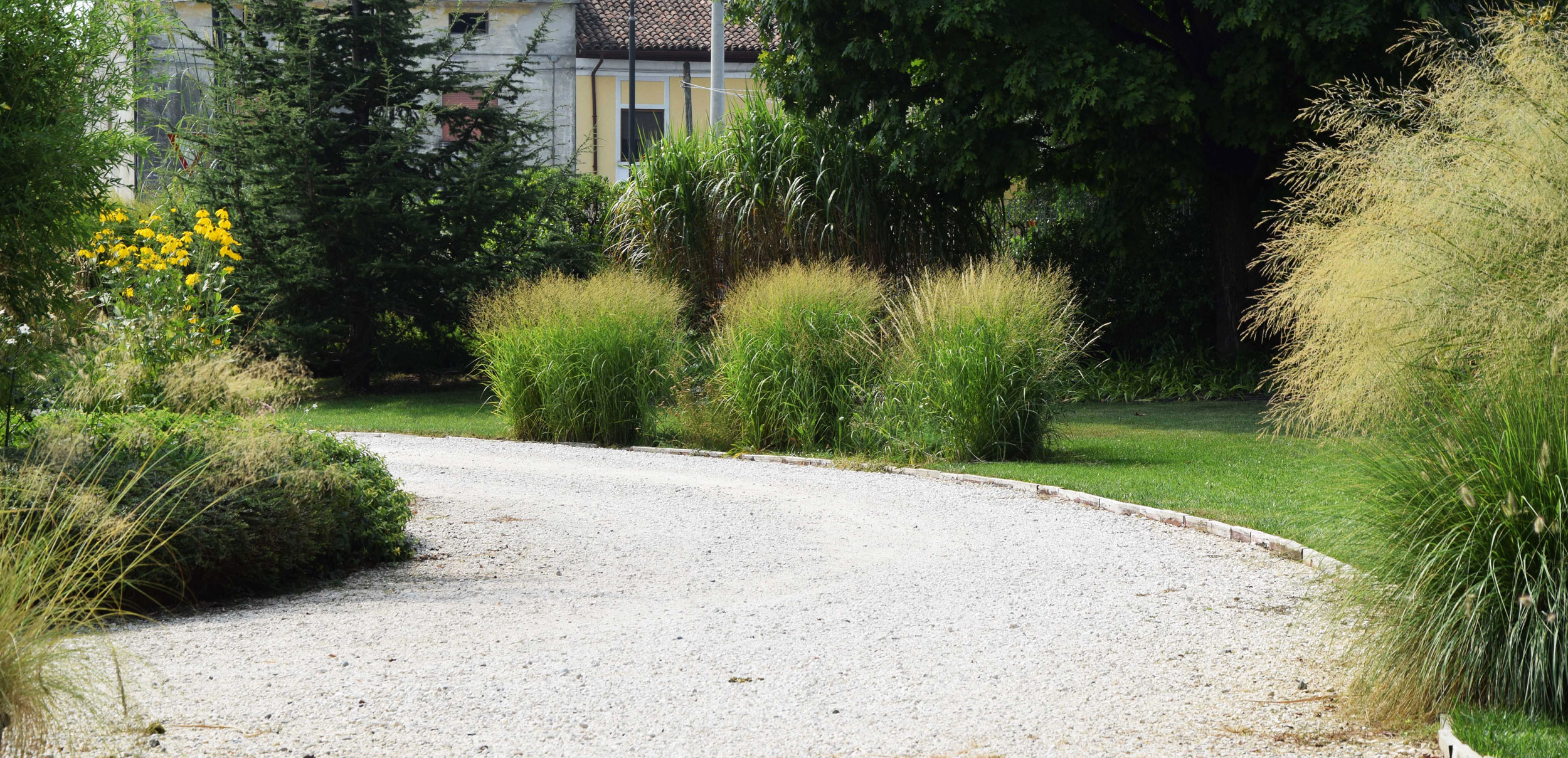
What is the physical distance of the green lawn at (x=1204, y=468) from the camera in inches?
231

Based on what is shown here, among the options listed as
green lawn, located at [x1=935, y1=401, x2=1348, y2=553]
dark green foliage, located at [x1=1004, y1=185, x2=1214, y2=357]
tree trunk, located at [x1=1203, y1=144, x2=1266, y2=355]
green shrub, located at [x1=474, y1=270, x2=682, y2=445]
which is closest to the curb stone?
green lawn, located at [x1=935, y1=401, x2=1348, y2=553]

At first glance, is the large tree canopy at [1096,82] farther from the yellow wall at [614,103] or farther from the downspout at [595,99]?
the yellow wall at [614,103]

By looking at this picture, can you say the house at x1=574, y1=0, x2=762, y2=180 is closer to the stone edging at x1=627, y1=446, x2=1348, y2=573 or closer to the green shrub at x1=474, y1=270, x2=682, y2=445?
the green shrub at x1=474, y1=270, x2=682, y2=445

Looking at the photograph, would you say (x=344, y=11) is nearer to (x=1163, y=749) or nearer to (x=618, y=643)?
(x=618, y=643)

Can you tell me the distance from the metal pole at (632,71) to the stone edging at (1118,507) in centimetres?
2074

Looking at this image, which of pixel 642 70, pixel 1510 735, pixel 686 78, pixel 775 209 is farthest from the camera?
pixel 686 78

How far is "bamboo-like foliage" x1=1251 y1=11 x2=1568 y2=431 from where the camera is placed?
481cm

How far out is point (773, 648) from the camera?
4840 mm

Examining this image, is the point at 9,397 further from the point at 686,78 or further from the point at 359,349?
the point at 686,78

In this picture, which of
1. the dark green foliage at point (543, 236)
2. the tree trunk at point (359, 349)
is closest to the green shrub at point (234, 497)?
the dark green foliage at point (543, 236)

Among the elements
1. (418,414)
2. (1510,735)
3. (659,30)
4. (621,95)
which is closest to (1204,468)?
(1510,735)

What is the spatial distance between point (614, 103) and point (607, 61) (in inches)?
44.7

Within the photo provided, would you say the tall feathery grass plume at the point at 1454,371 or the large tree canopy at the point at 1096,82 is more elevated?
the large tree canopy at the point at 1096,82

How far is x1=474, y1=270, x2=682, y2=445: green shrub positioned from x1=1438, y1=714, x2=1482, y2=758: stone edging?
30.5ft
